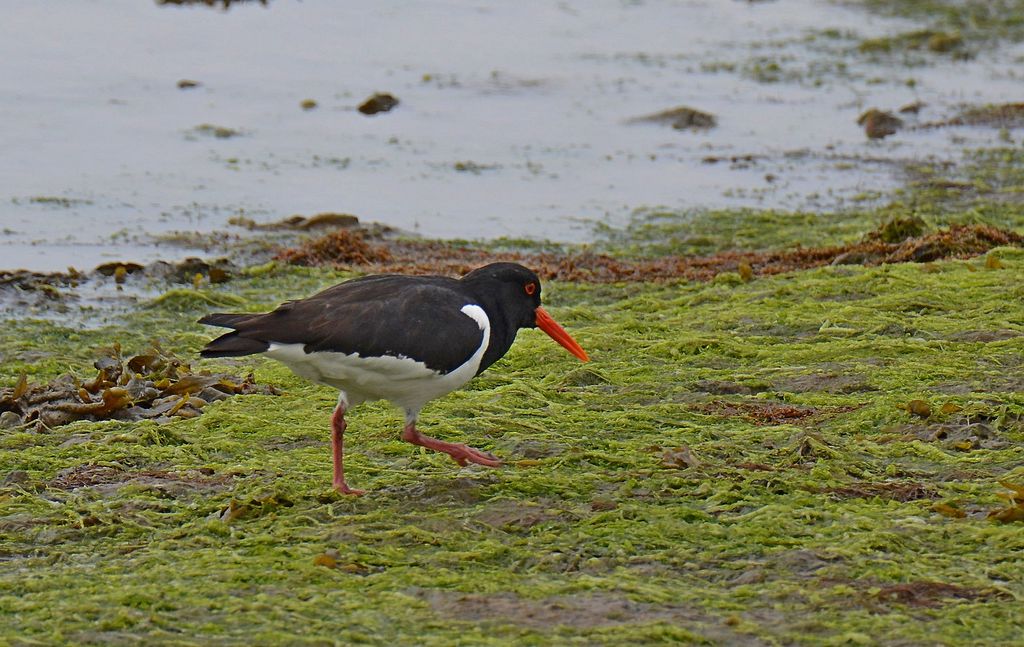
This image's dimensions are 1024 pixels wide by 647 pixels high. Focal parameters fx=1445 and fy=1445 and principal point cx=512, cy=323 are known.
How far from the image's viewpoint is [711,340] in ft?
27.0

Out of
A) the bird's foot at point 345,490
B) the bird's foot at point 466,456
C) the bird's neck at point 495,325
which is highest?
the bird's neck at point 495,325

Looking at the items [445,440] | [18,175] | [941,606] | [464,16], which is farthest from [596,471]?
[464,16]

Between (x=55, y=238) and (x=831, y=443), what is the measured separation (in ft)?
25.4

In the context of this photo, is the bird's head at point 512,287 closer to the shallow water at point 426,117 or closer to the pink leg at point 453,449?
the pink leg at point 453,449

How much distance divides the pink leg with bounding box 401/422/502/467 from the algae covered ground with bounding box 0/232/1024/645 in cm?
12

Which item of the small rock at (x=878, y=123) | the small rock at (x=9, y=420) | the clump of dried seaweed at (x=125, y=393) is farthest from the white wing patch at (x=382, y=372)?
the small rock at (x=878, y=123)

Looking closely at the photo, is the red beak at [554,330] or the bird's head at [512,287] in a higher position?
the bird's head at [512,287]

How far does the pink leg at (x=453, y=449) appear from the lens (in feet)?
20.0

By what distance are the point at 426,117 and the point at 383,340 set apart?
11.8 meters

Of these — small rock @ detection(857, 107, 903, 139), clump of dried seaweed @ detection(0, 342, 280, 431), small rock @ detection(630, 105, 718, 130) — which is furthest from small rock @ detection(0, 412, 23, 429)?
small rock @ detection(857, 107, 903, 139)

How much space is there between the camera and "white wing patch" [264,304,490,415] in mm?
5770

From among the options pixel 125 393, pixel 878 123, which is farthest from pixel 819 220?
pixel 125 393

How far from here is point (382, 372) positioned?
19.2 feet

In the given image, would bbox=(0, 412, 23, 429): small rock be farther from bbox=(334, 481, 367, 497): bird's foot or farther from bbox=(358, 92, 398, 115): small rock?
bbox=(358, 92, 398, 115): small rock
